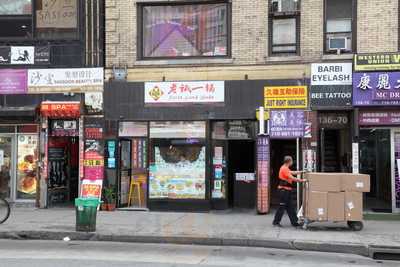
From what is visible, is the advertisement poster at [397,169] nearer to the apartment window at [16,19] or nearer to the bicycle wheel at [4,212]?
the bicycle wheel at [4,212]

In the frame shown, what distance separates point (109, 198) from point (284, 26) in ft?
23.2

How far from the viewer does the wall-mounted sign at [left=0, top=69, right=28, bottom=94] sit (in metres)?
17.9

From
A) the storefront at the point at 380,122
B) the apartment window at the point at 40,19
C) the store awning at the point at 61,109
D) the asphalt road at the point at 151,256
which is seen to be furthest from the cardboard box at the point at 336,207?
the apartment window at the point at 40,19

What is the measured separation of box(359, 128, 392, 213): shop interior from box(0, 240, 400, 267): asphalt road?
20.8ft

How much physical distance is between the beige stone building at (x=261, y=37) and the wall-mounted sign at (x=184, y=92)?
0.22 m

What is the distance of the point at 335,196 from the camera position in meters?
13.7

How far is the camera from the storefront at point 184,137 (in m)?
17.1

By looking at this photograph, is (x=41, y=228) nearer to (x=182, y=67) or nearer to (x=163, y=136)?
(x=163, y=136)

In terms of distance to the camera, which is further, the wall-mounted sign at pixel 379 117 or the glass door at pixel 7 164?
the glass door at pixel 7 164

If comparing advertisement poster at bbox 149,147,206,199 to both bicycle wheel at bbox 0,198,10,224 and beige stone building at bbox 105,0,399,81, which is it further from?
bicycle wheel at bbox 0,198,10,224

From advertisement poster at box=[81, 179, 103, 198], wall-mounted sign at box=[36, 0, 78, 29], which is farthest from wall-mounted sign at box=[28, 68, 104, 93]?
advertisement poster at box=[81, 179, 103, 198]

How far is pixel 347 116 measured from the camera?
17.2 metres

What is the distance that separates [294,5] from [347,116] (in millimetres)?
3491

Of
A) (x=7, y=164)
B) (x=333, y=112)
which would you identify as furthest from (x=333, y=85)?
(x=7, y=164)
